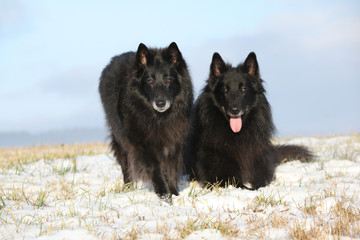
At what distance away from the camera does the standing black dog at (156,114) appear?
15.5 ft

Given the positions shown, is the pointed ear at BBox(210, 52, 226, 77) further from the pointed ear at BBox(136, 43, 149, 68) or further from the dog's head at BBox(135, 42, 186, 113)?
the pointed ear at BBox(136, 43, 149, 68)

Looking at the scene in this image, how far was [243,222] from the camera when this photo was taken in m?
3.30

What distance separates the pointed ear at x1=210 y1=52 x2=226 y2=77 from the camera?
547 cm

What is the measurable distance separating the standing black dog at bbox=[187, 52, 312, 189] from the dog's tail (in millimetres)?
1798

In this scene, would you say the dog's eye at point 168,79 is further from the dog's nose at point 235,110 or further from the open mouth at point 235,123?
the open mouth at point 235,123

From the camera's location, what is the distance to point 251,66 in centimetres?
550

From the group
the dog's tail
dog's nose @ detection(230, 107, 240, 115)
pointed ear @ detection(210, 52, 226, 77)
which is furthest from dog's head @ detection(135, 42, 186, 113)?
the dog's tail

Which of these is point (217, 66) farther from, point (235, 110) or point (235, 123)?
point (235, 123)

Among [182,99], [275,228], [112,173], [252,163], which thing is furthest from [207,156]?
[275,228]

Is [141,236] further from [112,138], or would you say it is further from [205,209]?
[112,138]

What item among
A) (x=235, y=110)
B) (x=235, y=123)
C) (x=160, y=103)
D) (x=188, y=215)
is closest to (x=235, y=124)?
(x=235, y=123)

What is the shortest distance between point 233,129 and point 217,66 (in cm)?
94

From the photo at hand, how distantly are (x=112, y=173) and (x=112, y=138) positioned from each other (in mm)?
923

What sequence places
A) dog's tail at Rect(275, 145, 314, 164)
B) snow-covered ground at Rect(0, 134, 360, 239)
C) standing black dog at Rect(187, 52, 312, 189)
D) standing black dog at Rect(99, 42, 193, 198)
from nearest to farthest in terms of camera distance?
snow-covered ground at Rect(0, 134, 360, 239) < standing black dog at Rect(99, 42, 193, 198) < standing black dog at Rect(187, 52, 312, 189) < dog's tail at Rect(275, 145, 314, 164)
